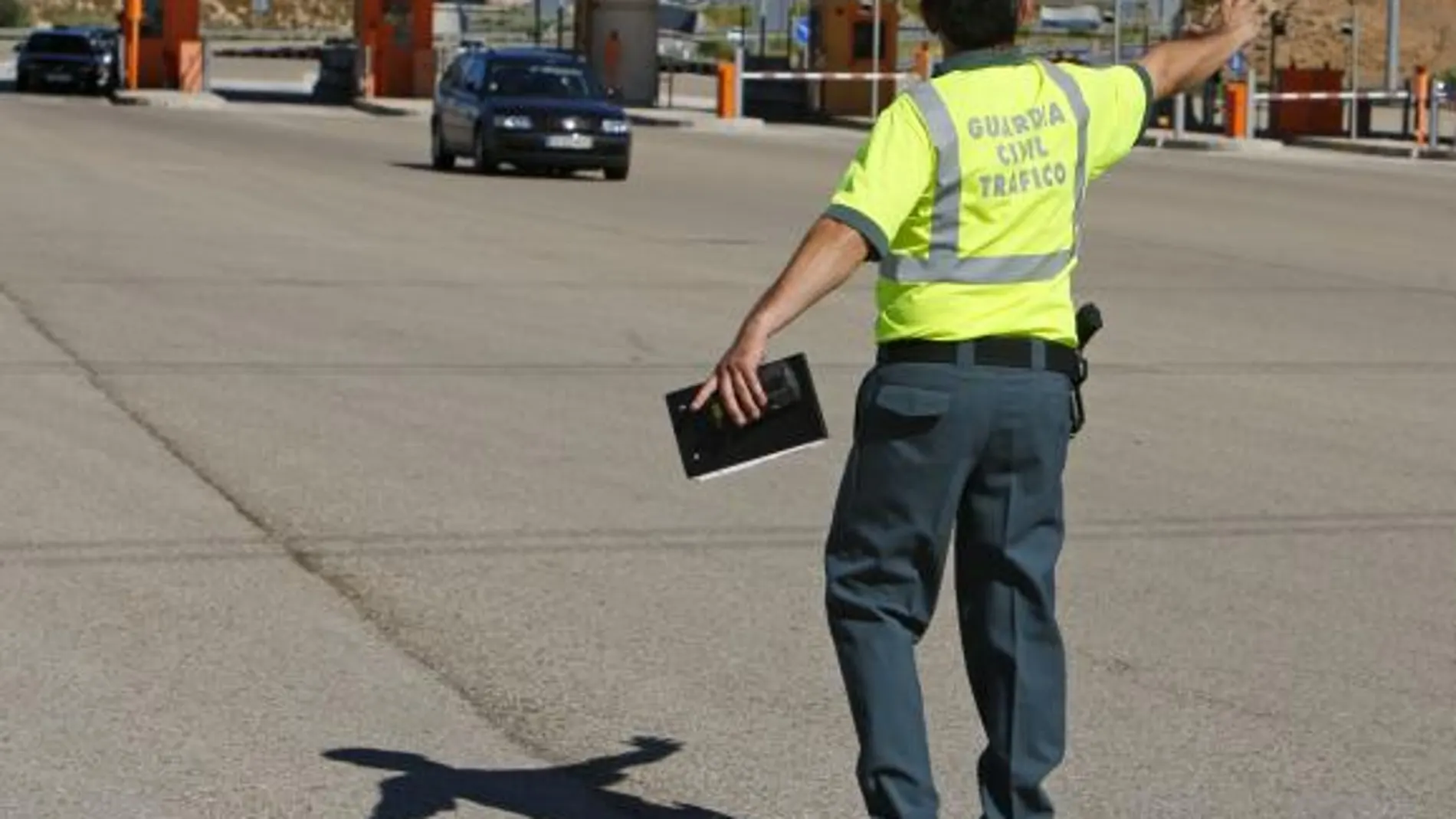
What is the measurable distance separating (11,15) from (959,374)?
142 metres

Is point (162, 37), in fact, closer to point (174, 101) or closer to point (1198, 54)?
point (174, 101)

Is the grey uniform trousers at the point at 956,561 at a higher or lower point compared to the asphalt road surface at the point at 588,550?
higher

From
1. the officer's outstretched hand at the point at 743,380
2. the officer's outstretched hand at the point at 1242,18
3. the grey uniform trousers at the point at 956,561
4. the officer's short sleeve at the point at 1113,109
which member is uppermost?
the officer's outstretched hand at the point at 1242,18

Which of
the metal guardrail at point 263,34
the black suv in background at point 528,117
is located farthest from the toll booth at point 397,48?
the metal guardrail at point 263,34

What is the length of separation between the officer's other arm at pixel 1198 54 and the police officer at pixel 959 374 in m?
0.16

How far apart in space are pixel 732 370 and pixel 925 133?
56 cm

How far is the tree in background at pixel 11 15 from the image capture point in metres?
142

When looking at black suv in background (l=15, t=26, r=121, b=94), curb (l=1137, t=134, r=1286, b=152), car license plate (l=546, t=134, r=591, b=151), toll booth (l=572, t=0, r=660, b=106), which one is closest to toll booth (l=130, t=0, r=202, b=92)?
black suv in background (l=15, t=26, r=121, b=94)

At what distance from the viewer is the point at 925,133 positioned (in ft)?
19.5

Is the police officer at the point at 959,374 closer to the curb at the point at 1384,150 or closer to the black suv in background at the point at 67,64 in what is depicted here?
the curb at the point at 1384,150

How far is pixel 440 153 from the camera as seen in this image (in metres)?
37.6

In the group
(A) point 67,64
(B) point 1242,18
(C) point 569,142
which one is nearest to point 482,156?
(C) point 569,142

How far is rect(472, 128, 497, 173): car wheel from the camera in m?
36.2

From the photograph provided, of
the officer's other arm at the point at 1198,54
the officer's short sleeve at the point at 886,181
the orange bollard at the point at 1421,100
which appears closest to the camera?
the officer's short sleeve at the point at 886,181
